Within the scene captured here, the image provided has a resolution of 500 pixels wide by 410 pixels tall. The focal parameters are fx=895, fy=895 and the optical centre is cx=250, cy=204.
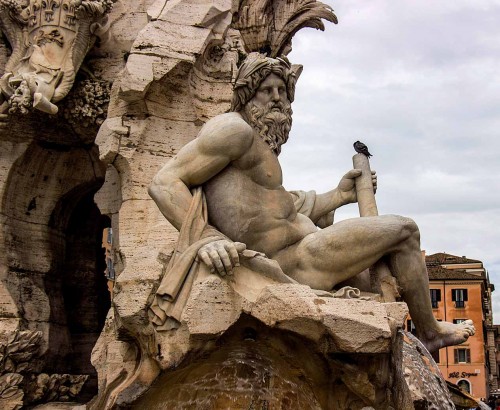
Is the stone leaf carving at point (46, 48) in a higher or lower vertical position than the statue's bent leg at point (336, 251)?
higher

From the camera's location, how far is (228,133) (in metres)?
6.06

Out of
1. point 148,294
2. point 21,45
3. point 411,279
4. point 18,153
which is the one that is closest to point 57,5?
point 21,45

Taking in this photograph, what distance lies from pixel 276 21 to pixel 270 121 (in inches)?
158

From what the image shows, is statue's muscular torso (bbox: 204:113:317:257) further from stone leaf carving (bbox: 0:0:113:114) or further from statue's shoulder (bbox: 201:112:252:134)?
stone leaf carving (bbox: 0:0:113:114)

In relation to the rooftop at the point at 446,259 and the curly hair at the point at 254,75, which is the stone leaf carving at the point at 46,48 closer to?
the curly hair at the point at 254,75

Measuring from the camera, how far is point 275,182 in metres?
6.35

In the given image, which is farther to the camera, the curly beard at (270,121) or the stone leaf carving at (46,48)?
the stone leaf carving at (46,48)

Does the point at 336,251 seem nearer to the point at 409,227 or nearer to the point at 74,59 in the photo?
the point at 409,227

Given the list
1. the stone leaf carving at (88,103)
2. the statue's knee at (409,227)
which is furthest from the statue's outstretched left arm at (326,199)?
the stone leaf carving at (88,103)

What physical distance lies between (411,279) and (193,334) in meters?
1.91

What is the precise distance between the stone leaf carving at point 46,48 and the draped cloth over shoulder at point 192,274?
2.86m

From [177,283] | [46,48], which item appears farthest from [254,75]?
[46,48]

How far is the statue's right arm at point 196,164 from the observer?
6.00 meters

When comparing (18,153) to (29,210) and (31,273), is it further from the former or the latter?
(31,273)
